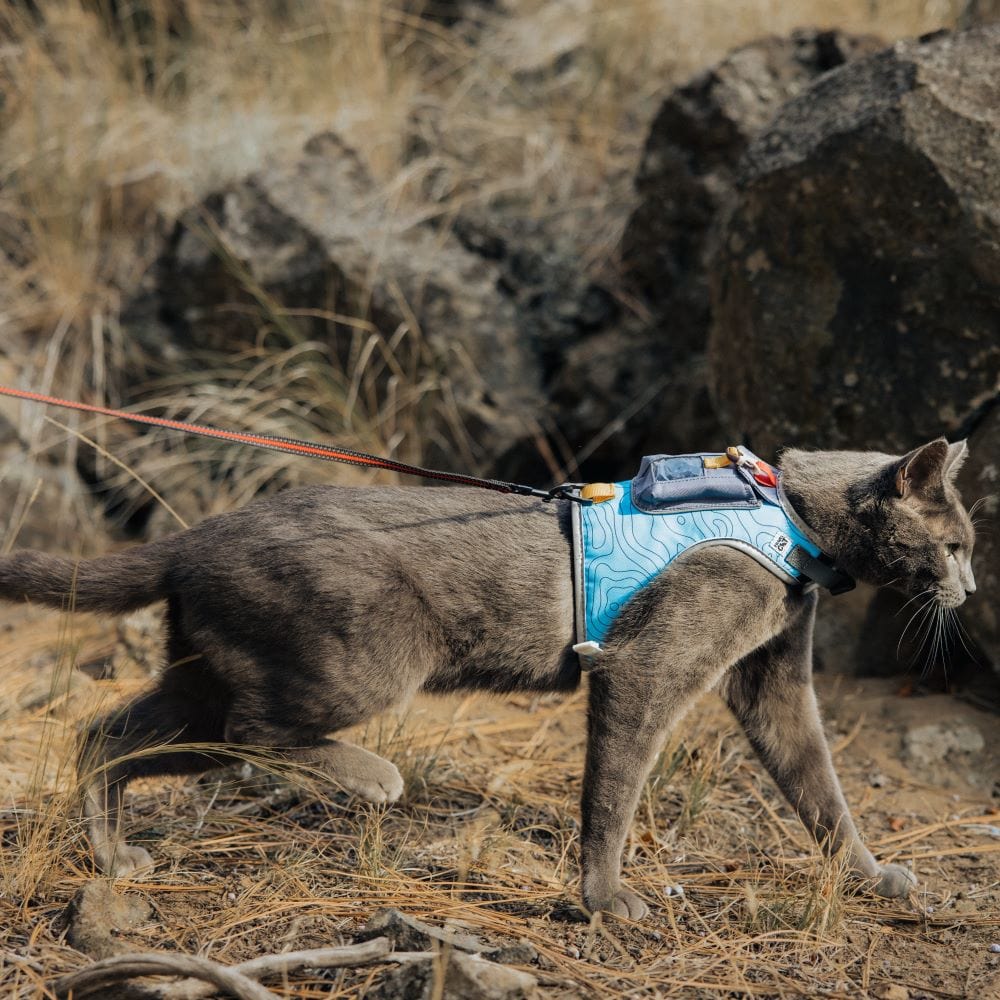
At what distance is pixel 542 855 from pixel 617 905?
41 cm

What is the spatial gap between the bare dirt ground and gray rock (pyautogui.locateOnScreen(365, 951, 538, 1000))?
0.08 metres

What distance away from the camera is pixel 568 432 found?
17.0ft

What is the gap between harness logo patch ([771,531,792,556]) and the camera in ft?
9.20

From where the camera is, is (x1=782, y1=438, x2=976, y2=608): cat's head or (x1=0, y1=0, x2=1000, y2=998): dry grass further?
(x1=782, y1=438, x2=976, y2=608): cat's head

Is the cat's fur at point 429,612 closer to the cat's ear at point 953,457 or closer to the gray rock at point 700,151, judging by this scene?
the cat's ear at point 953,457

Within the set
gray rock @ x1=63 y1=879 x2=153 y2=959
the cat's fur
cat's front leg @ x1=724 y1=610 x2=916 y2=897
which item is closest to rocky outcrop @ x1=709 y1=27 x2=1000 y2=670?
the cat's fur

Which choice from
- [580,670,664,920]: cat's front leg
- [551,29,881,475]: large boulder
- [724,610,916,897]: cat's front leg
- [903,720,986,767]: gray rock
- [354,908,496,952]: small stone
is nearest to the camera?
[354,908,496,952]: small stone

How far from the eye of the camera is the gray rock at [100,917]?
2.41 metres

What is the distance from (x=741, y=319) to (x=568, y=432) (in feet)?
4.07

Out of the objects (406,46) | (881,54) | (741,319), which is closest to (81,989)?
(741,319)

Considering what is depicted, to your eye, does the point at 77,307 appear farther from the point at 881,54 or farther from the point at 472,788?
the point at 881,54

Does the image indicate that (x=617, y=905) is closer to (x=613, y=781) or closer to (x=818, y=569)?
(x=613, y=781)

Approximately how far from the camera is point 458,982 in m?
2.18

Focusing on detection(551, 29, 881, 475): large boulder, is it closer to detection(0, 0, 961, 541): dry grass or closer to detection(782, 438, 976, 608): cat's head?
detection(0, 0, 961, 541): dry grass
